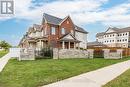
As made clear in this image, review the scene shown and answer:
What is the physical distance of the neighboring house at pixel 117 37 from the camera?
78381 millimetres

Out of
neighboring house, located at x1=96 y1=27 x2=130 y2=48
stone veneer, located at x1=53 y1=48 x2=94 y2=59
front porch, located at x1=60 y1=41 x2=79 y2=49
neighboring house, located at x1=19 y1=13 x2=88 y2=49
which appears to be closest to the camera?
stone veneer, located at x1=53 y1=48 x2=94 y2=59

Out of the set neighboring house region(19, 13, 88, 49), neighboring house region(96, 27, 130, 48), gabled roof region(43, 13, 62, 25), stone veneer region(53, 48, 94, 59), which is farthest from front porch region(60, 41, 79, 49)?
neighboring house region(96, 27, 130, 48)

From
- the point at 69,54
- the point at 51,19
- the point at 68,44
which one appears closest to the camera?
the point at 69,54

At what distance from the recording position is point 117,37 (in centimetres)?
8150

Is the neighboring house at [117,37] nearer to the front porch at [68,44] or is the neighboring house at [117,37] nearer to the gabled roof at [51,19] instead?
the front porch at [68,44]

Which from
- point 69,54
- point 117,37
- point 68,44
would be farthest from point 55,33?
point 117,37

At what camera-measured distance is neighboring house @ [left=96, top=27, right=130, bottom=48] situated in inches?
3086

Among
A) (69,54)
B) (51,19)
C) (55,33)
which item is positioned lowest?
(69,54)

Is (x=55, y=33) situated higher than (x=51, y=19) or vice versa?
(x=51, y=19)

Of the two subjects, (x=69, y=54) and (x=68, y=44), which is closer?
(x=69, y=54)

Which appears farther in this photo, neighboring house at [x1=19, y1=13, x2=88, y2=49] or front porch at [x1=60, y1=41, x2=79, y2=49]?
front porch at [x1=60, y1=41, x2=79, y2=49]

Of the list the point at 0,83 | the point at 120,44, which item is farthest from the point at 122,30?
the point at 0,83

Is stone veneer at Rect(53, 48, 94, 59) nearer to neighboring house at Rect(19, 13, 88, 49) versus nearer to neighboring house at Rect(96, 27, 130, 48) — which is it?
neighboring house at Rect(19, 13, 88, 49)

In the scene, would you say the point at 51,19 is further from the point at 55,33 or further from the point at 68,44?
the point at 68,44
